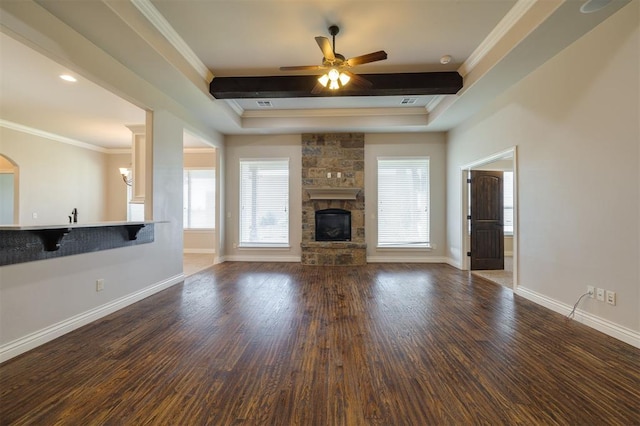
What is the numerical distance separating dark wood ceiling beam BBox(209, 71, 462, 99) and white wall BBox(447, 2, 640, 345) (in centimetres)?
95

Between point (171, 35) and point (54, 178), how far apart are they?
5689 mm

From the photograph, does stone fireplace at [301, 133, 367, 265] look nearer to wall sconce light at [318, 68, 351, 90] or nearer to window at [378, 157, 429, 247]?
window at [378, 157, 429, 247]

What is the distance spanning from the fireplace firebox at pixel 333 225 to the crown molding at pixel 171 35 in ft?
11.2

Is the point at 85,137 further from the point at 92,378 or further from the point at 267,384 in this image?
the point at 267,384

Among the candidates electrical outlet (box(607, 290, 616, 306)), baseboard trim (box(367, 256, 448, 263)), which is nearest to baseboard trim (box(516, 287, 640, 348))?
electrical outlet (box(607, 290, 616, 306))

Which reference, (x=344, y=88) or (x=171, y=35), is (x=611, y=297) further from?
(x=171, y=35)

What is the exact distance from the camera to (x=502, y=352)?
213 cm

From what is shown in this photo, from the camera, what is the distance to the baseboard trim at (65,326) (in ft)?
6.73

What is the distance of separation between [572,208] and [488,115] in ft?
6.86

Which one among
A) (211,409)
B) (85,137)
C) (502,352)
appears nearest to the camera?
(211,409)

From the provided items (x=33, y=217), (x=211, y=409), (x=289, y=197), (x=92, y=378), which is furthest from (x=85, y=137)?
(x=211, y=409)

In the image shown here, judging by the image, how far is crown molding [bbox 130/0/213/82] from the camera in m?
2.54

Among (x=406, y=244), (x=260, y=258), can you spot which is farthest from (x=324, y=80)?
(x=260, y=258)

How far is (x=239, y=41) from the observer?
10.4ft
